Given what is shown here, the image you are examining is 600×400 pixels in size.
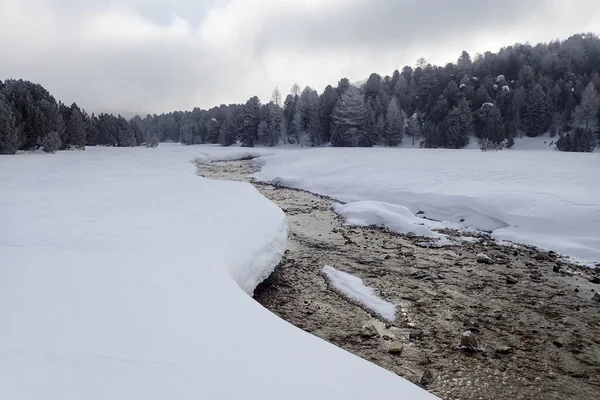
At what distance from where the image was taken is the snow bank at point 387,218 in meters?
12.3

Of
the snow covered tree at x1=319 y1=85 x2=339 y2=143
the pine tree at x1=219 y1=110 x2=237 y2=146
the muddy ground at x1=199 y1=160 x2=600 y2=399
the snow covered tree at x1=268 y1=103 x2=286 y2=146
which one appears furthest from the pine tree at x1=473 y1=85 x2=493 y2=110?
the muddy ground at x1=199 y1=160 x2=600 y2=399

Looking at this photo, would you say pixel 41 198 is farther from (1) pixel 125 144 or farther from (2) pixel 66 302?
(1) pixel 125 144

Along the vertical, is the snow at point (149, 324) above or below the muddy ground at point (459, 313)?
above

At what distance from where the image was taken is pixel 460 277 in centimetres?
833

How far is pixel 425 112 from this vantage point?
70500mm

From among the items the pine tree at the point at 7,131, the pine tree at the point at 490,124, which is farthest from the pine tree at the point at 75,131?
the pine tree at the point at 490,124

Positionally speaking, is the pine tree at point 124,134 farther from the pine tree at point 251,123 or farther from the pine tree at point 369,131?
the pine tree at point 369,131

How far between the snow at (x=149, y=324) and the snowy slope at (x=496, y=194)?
845 centimetres

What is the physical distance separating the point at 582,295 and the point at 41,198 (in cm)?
1428

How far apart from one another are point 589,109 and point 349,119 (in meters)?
35.9

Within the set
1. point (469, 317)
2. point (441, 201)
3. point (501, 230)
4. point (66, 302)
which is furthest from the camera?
point (441, 201)

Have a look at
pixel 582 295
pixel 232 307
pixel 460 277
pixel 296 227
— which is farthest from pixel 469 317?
pixel 296 227

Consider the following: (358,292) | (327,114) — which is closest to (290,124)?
(327,114)

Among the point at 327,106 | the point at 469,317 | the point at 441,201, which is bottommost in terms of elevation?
the point at 469,317
